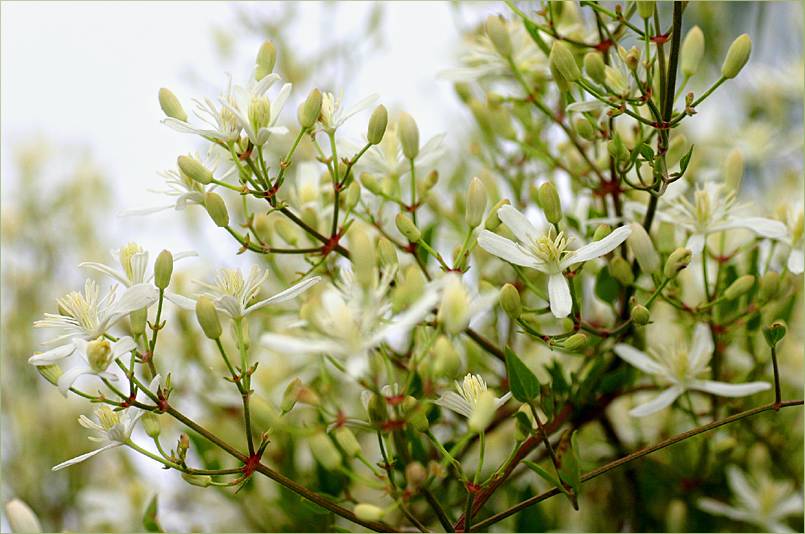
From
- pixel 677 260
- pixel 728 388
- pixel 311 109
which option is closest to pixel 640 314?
pixel 677 260

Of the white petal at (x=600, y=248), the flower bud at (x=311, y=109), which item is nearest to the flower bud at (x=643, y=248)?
the white petal at (x=600, y=248)

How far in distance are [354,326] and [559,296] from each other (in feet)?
0.61

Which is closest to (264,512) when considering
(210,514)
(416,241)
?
(210,514)

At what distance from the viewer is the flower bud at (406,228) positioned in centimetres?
55

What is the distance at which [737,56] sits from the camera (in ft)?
1.90

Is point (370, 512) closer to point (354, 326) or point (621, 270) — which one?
point (354, 326)

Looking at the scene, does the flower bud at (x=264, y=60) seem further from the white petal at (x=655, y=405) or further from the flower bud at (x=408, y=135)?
the white petal at (x=655, y=405)

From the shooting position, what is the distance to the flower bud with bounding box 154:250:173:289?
499 mm

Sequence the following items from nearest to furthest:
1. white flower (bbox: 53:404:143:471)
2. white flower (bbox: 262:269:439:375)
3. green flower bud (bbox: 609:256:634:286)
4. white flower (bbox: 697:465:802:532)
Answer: white flower (bbox: 262:269:439:375) → white flower (bbox: 53:404:143:471) → green flower bud (bbox: 609:256:634:286) → white flower (bbox: 697:465:802:532)

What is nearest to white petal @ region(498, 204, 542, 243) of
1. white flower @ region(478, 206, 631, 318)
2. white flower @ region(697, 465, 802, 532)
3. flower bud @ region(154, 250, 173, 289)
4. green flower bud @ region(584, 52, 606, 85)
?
white flower @ region(478, 206, 631, 318)

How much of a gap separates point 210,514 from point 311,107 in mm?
587

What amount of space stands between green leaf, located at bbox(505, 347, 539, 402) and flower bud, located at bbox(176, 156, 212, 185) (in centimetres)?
23

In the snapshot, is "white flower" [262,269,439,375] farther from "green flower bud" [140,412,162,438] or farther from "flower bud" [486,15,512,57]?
"flower bud" [486,15,512,57]

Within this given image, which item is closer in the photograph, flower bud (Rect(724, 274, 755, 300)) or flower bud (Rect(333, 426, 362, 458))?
flower bud (Rect(333, 426, 362, 458))
